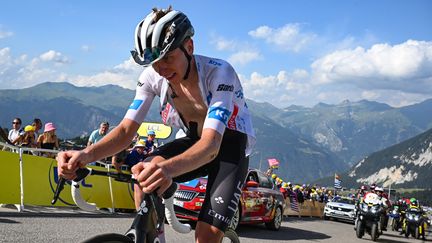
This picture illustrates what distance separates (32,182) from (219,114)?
835cm

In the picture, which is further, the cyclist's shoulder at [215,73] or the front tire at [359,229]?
the front tire at [359,229]

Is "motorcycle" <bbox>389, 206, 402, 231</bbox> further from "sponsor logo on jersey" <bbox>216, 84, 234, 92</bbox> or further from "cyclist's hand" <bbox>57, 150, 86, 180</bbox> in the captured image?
"cyclist's hand" <bbox>57, 150, 86, 180</bbox>

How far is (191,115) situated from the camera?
12.1 ft

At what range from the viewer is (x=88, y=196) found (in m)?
11.5

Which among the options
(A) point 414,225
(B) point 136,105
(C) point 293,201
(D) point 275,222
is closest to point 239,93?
(B) point 136,105

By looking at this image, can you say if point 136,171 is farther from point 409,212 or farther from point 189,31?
point 409,212

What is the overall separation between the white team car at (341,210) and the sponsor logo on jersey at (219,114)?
25.0 meters

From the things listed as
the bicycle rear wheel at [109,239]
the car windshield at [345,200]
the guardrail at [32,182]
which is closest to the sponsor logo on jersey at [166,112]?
the bicycle rear wheel at [109,239]

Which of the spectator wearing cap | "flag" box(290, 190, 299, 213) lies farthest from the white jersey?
"flag" box(290, 190, 299, 213)

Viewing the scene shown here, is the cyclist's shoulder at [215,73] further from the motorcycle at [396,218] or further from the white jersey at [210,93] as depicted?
the motorcycle at [396,218]

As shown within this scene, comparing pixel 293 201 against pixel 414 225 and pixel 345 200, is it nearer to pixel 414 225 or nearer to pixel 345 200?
pixel 414 225

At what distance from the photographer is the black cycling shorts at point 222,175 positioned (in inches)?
135

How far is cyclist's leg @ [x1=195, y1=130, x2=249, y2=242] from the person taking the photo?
3.39 meters

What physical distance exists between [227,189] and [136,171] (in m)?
1.24
